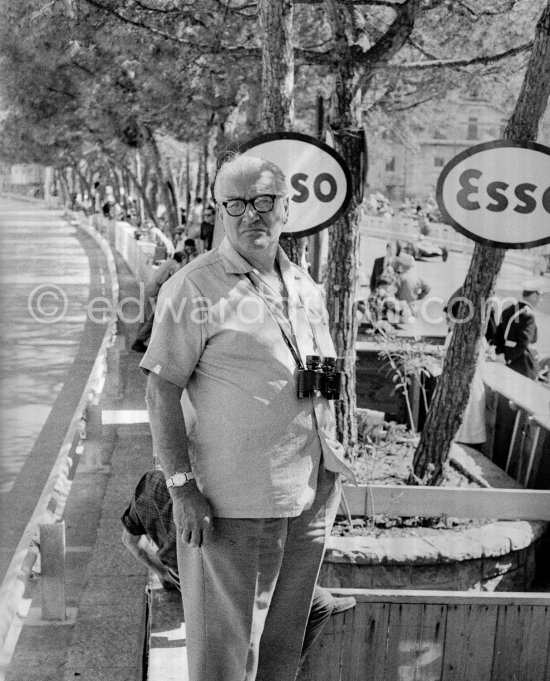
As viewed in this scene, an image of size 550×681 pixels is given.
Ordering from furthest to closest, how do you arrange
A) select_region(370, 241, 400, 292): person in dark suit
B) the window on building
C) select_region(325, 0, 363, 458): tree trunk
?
the window on building → select_region(370, 241, 400, 292): person in dark suit → select_region(325, 0, 363, 458): tree trunk

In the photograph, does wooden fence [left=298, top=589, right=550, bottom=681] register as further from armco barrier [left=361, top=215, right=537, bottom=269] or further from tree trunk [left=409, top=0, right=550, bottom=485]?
armco barrier [left=361, top=215, right=537, bottom=269]

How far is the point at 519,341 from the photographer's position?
31.0 ft

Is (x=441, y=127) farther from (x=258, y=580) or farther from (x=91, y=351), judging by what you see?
(x=258, y=580)

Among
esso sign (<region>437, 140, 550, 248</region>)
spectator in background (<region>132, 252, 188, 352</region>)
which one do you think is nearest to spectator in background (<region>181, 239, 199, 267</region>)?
spectator in background (<region>132, 252, 188, 352</region>)

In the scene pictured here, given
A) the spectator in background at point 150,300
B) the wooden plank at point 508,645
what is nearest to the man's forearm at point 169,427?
the wooden plank at point 508,645

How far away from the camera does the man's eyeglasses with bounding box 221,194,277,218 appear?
277 cm

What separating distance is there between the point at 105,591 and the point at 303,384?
8.03ft

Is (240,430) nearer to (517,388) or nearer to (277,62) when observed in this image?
(277,62)

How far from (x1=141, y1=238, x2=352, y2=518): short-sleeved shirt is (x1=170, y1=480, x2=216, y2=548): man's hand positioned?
0.05 m

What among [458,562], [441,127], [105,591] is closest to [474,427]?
[458,562]

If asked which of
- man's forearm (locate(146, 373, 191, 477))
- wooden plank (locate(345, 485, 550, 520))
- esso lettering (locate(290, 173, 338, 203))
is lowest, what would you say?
wooden plank (locate(345, 485, 550, 520))

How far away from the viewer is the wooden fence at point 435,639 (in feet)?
11.5

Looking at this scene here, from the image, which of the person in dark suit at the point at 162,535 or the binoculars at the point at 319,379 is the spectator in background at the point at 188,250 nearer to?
the person in dark suit at the point at 162,535

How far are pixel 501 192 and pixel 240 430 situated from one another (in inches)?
97.5
